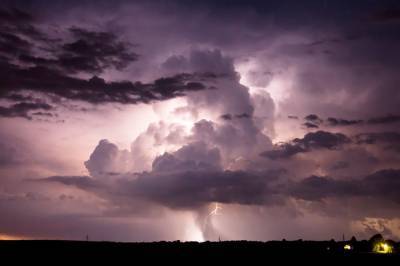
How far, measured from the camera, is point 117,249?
129 meters

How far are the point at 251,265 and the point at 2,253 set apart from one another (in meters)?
52.2

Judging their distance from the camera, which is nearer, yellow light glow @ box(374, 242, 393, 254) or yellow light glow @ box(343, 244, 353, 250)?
yellow light glow @ box(374, 242, 393, 254)

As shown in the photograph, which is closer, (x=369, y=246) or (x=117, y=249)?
(x=117, y=249)

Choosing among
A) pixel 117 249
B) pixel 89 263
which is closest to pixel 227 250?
pixel 117 249

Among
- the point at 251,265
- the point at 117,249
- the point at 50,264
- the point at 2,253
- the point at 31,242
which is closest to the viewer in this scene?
the point at 50,264

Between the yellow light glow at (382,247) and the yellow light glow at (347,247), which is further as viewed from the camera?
the yellow light glow at (347,247)

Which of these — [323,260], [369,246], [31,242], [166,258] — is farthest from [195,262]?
[369,246]

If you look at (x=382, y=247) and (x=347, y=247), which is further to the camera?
(x=347, y=247)

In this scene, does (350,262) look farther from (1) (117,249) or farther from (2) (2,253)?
(2) (2,253)

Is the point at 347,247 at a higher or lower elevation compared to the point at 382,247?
lower

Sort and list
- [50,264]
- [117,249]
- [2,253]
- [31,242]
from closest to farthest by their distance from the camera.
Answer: [50,264], [2,253], [117,249], [31,242]

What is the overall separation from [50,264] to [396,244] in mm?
98650

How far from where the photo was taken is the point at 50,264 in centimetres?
9106

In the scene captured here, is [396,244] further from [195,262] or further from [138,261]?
[138,261]
